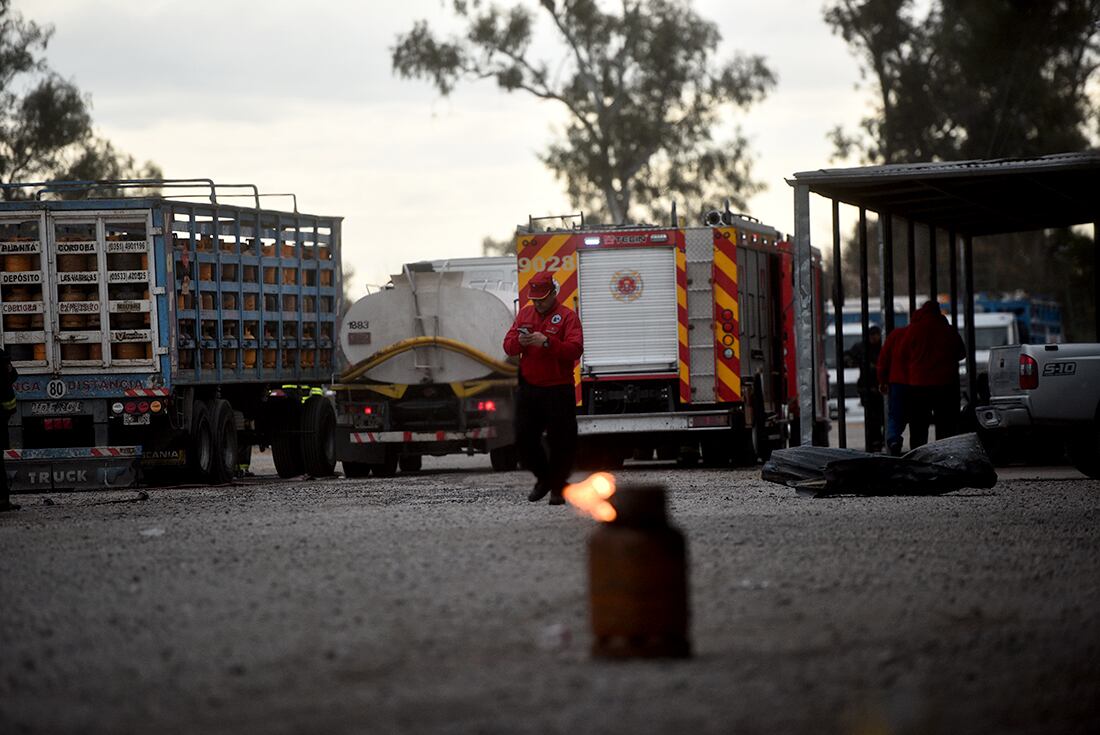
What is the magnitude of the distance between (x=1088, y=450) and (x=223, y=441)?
33.2 ft

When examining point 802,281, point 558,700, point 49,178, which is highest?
point 49,178

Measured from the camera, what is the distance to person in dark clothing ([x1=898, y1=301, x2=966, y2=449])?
765 inches

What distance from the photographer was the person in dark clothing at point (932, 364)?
765 inches

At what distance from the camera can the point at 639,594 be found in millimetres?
7594

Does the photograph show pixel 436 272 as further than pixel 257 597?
Yes

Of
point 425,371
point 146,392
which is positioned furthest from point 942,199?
point 146,392

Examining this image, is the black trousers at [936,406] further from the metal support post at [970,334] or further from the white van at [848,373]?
the white van at [848,373]

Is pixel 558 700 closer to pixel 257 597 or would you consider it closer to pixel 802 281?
pixel 257 597

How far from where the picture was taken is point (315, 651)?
7887 millimetres

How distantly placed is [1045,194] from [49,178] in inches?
1783

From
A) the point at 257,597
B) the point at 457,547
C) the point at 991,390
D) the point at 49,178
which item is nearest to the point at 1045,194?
the point at 991,390

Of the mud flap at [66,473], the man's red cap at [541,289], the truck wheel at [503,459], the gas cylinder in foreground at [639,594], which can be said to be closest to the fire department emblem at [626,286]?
the truck wheel at [503,459]

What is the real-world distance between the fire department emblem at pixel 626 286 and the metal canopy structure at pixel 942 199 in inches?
109

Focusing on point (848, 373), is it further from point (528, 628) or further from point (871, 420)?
point (528, 628)
